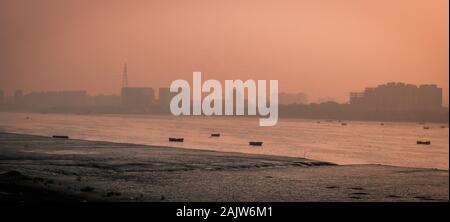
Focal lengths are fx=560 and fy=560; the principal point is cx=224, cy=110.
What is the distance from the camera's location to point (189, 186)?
104ft

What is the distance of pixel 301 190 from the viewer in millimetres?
31547

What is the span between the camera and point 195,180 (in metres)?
34.7

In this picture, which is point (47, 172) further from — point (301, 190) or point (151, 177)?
point (301, 190)

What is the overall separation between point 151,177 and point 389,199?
14.8 m

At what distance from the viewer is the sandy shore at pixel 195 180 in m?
27.4

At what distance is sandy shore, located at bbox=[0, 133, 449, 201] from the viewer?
2739 centimetres

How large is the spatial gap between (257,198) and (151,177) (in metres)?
10.1
